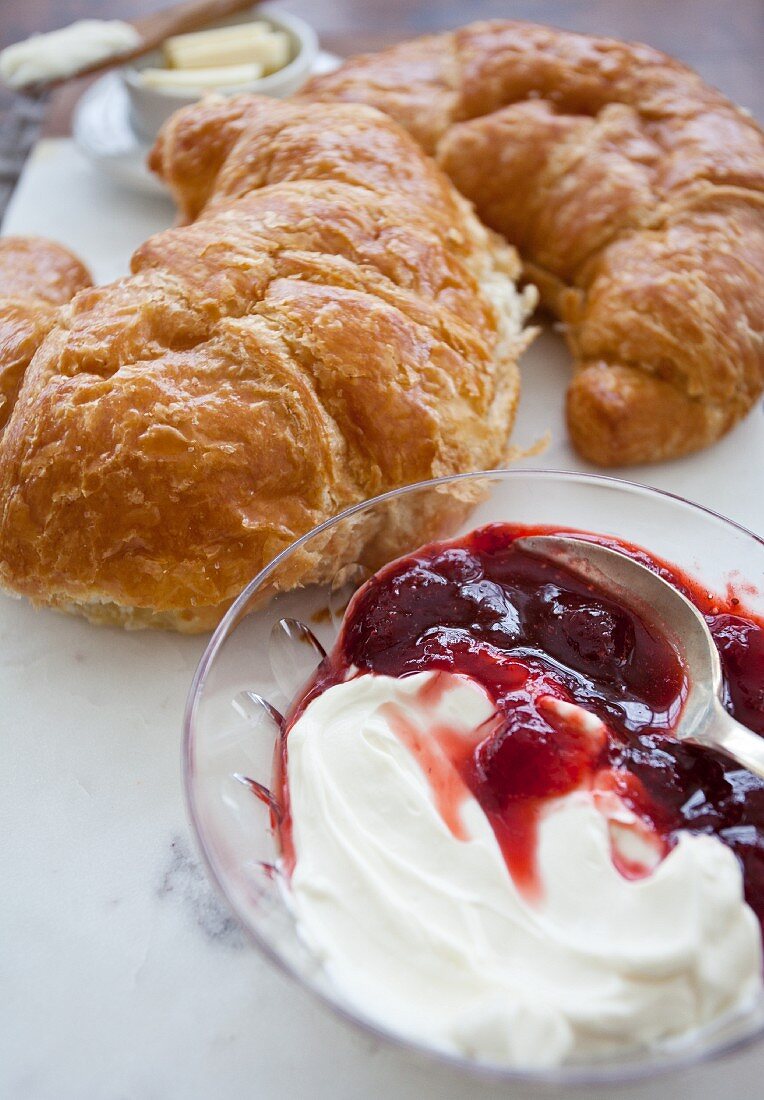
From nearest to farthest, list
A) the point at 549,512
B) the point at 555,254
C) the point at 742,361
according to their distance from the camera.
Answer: the point at 549,512 < the point at 742,361 < the point at 555,254

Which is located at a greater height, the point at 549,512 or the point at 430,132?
the point at 430,132

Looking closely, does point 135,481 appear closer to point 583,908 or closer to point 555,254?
point 583,908

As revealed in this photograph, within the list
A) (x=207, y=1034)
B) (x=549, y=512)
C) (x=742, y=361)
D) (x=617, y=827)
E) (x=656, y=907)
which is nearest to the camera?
(x=656, y=907)

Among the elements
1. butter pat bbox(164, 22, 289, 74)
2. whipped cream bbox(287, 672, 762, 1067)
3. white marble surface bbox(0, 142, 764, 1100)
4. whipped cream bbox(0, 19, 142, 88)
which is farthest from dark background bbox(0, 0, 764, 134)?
whipped cream bbox(287, 672, 762, 1067)

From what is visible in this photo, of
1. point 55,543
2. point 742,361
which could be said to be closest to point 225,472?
point 55,543

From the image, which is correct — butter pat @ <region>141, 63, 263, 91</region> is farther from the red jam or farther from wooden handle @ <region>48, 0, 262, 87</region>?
the red jam

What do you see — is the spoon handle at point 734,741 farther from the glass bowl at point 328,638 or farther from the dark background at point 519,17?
the dark background at point 519,17
